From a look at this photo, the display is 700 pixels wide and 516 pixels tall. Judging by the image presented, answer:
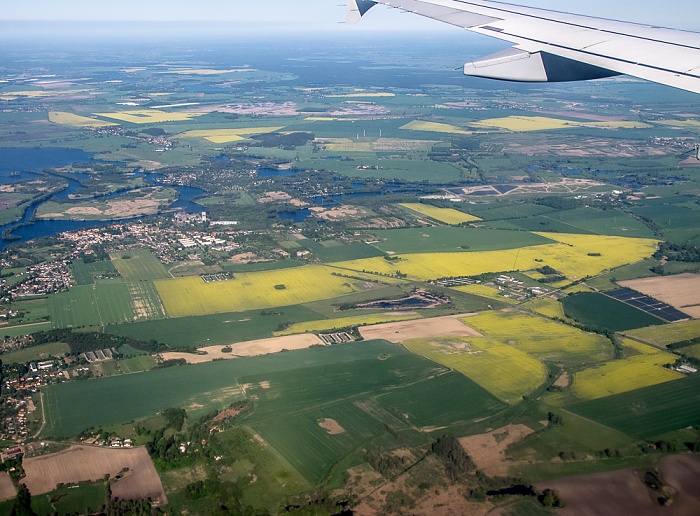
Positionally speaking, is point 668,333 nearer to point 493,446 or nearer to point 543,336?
point 543,336

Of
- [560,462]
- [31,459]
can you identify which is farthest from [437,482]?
[31,459]

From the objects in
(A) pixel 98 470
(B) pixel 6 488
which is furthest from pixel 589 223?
(B) pixel 6 488

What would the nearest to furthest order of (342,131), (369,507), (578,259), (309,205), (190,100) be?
(369,507), (578,259), (309,205), (342,131), (190,100)

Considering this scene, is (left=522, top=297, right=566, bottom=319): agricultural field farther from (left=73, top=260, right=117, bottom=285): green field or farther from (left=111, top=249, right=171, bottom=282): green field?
(left=73, top=260, right=117, bottom=285): green field

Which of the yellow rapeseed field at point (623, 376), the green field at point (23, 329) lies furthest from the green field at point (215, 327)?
the yellow rapeseed field at point (623, 376)

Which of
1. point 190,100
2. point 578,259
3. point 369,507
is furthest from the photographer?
point 190,100

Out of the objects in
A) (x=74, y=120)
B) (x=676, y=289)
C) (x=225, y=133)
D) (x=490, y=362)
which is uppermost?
(x=74, y=120)

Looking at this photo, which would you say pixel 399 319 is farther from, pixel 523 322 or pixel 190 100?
pixel 190 100

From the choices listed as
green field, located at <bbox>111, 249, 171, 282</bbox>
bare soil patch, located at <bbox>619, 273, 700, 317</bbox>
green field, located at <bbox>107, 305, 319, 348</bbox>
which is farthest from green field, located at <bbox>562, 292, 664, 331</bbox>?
green field, located at <bbox>111, 249, 171, 282</bbox>
